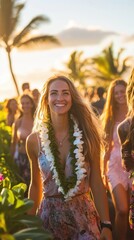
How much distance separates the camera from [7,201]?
2.72 metres

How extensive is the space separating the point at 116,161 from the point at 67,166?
2.80 m

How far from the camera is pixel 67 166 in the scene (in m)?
4.28

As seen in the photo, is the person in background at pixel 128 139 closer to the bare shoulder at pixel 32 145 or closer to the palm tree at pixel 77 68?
the bare shoulder at pixel 32 145

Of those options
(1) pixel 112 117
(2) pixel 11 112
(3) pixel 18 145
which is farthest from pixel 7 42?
(1) pixel 112 117

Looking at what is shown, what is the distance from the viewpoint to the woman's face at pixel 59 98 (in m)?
4.22

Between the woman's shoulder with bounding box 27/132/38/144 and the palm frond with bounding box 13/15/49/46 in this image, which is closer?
the woman's shoulder with bounding box 27/132/38/144

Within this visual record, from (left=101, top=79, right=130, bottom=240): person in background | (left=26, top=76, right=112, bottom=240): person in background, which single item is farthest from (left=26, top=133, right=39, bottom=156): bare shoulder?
(left=101, top=79, right=130, bottom=240): person in background

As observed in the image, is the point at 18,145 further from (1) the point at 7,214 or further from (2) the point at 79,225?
(1) the point at 7,214

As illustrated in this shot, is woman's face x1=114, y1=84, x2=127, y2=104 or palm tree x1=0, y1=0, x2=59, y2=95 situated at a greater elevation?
palm tree x1=0, y1=0, x2=59, y2=95

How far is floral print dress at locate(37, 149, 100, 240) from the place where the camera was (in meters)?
4.03

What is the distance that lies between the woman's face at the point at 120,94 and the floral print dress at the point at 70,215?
3344mm

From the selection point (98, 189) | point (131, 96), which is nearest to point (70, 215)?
point (98, 189)

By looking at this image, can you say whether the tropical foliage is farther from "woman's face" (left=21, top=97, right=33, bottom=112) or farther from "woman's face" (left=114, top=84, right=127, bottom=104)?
"woman's face" (left=21, top=97, right=33, bottom=112)

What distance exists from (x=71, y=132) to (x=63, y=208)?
23.3 inches
